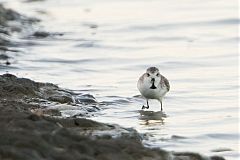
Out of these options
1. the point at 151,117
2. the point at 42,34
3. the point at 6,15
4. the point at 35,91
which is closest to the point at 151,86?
the point at 151,117

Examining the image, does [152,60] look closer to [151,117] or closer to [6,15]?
[151,117]

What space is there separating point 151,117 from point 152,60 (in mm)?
4427

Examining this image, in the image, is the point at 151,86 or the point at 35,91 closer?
the point at 35,91

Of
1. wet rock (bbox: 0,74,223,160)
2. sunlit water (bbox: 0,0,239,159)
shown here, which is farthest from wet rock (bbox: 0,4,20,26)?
wet rock (bbox: 0,74,223,160)

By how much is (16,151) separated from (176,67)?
8.79 m

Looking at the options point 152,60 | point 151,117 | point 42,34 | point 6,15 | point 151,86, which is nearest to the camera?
point 151,117

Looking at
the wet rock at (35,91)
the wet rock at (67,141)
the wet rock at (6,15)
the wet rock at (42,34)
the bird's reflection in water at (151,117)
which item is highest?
the wet rock at (6,15)

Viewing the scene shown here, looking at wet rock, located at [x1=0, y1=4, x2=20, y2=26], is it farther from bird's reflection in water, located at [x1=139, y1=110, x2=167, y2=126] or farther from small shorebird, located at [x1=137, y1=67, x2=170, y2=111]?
bird's reflection in water, located at [x1=139, y1=110, x2=167, y2=126]

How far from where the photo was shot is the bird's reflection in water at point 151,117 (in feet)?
36.2

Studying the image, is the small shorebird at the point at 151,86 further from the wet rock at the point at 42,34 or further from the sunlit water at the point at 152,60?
the wet rock at the point at 42,34

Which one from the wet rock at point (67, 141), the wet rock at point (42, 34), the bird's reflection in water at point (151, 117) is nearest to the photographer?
the wet rock at point (67, 141)

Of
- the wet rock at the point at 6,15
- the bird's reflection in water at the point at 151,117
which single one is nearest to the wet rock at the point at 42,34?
the wet rock at the point at 6,15

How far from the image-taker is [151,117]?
452 inches

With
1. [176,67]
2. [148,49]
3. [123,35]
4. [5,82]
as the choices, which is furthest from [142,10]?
[5,82]
